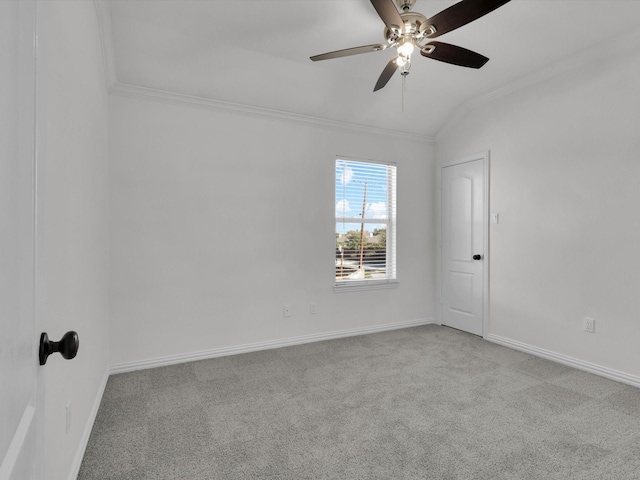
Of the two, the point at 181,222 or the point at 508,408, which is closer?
the point at 508,408

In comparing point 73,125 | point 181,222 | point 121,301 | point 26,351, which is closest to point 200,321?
point 121,301

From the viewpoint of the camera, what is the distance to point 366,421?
2355mm

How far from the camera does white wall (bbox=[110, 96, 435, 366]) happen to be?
3.29 m

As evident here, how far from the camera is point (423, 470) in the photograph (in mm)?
1874

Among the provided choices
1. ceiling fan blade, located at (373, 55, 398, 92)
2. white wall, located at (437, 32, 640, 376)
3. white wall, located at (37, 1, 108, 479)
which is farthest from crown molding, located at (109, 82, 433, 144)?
ceiling fan blade, located at (373, 55, 398, 92)

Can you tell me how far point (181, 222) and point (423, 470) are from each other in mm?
2810

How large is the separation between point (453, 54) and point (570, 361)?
2.92 m

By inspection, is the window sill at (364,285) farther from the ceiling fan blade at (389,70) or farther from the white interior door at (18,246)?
the white interior door at (18,246)

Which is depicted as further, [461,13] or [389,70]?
[389,70]

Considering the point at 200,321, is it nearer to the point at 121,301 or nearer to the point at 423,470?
the point at 121,301

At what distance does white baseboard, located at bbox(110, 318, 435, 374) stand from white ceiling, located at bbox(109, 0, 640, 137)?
2.50 m

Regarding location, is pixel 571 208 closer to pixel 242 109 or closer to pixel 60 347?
pixel 242 109

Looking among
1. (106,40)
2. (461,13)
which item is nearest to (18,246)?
(461,13)

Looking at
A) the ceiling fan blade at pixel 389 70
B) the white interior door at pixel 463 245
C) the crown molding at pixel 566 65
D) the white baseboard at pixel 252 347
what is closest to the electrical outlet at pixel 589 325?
the white interior door at pixel 463 245
